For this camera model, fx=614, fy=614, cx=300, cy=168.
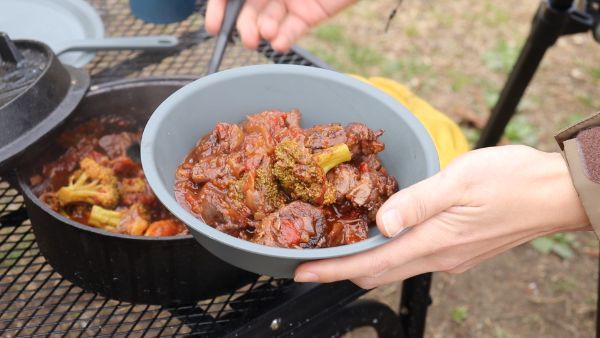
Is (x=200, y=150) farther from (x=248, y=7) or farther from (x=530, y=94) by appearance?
(x=530, y=94)

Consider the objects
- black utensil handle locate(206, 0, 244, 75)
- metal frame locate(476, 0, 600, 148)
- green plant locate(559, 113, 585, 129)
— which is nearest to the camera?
black utensil handle locate(206, 0, 244, 75)

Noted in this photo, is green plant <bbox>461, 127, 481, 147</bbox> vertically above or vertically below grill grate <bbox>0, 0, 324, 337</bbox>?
below

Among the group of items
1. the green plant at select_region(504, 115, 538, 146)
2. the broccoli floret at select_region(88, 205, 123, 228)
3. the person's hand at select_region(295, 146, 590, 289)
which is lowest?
the green plant at select_region(504, 115, 538, 146)

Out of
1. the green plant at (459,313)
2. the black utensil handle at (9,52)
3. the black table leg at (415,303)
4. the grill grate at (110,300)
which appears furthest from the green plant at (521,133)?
the black utensil handle at (9,52)

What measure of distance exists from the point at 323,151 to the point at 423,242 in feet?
1.16

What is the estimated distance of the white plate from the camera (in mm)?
2582

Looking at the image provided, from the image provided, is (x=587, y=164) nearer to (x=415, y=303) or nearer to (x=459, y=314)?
(x=415, y=303)

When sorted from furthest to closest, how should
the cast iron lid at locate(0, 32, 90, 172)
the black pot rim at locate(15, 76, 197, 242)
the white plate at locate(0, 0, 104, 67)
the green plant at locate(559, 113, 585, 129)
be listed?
the green plant at locate(559, 113, 585, 129) → the white plate at locate(0, 0, 104, 67) → the cast iron lid at locate(0, 32, 90, 172) → the black pot rim at locate(15, 76, 197, 242)

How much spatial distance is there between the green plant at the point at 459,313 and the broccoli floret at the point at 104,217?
91.8 inches

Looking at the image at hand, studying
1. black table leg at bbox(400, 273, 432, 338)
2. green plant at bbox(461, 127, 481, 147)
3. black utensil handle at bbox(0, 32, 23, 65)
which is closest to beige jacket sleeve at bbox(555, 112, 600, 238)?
Result: black table leg at bbox(400, 273, 432, 338)

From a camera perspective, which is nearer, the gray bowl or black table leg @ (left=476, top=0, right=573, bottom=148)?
A: the gray bowl

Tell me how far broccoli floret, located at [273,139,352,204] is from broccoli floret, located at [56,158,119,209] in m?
0.75

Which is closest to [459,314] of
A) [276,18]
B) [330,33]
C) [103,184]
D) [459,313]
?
[459,313]

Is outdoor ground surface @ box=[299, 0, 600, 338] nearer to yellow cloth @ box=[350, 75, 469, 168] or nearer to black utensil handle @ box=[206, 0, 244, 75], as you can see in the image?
yellow cloth @ box=[350, 75, 469, 168]
